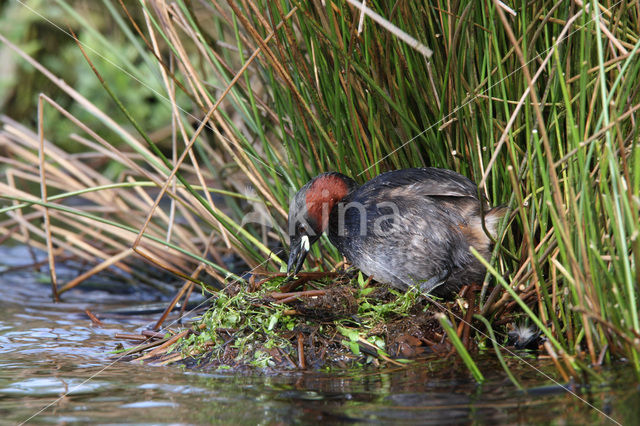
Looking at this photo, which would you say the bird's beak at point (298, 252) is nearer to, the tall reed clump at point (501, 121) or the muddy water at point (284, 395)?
the tall reed clump at point (501, 121)

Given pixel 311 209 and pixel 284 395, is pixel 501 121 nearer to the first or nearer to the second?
pixel 311 209

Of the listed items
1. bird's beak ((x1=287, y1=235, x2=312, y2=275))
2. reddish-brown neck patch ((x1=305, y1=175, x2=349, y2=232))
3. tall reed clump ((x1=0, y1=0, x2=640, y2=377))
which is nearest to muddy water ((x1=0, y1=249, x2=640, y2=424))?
tall reed clump ((x1=0, y1=0, x2=640, y2=377))

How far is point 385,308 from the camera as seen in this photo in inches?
140

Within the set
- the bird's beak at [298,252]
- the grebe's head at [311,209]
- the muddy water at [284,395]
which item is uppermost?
the grebe's head at [311,209]

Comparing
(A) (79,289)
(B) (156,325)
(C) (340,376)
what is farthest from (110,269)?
(C) (340,376)

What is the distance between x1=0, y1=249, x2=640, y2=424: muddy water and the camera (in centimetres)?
252

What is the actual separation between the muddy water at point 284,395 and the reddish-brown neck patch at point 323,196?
944 millimetres

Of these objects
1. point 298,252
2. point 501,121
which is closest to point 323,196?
point 298,252

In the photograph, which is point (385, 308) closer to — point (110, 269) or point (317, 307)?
point (317, 307)

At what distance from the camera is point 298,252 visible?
392 centimetres

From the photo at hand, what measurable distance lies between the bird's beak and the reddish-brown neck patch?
0.42 feet

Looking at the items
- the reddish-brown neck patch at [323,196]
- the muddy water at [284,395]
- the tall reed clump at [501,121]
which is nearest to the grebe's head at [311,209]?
the reddish-brown neck patch at [323,196]

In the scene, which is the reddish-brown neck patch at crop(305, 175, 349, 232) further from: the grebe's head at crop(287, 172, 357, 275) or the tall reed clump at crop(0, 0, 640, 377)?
the tall reed clump at crop(0, 0, 640, 377)

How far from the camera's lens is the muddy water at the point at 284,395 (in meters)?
2.52
